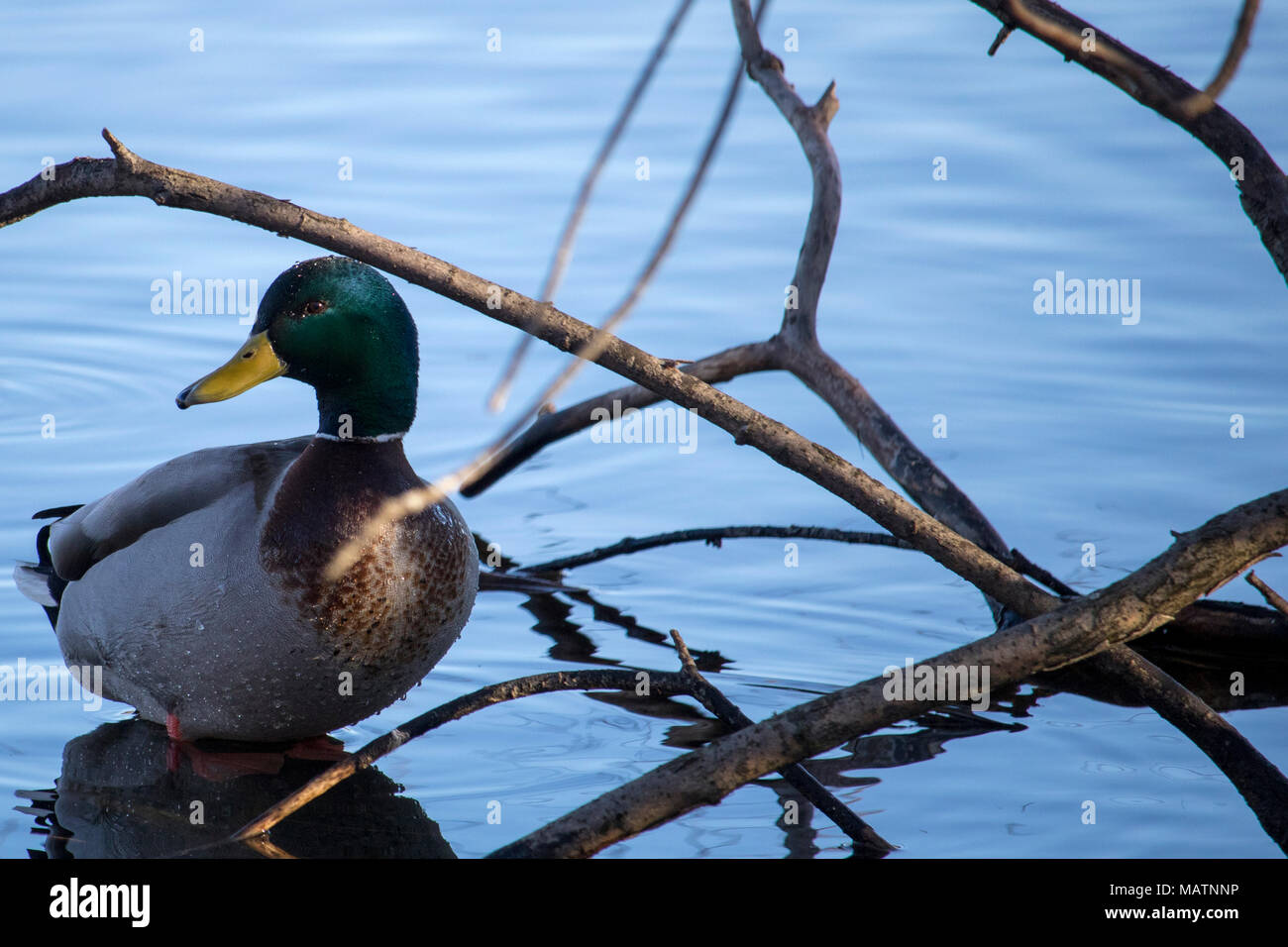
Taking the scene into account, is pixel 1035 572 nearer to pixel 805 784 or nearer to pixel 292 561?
pixel 805 784

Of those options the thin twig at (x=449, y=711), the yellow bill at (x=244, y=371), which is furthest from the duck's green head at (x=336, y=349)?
the thin twig at (x=449, y=711)

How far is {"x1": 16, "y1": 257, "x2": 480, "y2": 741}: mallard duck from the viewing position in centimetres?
355

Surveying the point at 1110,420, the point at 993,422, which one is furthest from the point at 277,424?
the point at 1110,420

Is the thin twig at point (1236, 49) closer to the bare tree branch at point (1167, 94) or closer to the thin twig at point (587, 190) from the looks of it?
the bare tree branch at point (1167, 94)

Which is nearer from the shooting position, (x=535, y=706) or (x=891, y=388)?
(x=535, y=706)

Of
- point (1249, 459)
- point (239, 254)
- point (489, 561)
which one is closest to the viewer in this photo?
point (489, 561)

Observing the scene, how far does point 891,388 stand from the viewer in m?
6.08

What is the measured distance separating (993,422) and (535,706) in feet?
7.94

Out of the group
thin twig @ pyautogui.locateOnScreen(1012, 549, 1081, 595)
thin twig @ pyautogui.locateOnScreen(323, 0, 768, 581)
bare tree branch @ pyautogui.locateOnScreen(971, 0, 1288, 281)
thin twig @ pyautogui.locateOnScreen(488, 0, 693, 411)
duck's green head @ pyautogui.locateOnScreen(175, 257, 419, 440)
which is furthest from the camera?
thin twig @ pyautogui.locateOnScreen(1012, 549, 1081, 595)

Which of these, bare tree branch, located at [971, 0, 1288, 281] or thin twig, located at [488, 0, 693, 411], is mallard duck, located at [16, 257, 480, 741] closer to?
bare tree branch, located at [971, 0, 1288, 281]

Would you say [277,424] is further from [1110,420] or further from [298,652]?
[1110,420]

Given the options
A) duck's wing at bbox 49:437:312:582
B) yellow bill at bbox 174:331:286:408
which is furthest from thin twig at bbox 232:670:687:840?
yellow bill at bbox 174:331:286:408

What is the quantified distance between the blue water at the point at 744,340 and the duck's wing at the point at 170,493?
0.43m

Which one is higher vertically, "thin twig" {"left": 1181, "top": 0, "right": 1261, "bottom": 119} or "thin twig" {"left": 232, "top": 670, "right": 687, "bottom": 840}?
"thin twig" {"left": 1181, "top": 0, "right": 1261, "bottom": 119}
